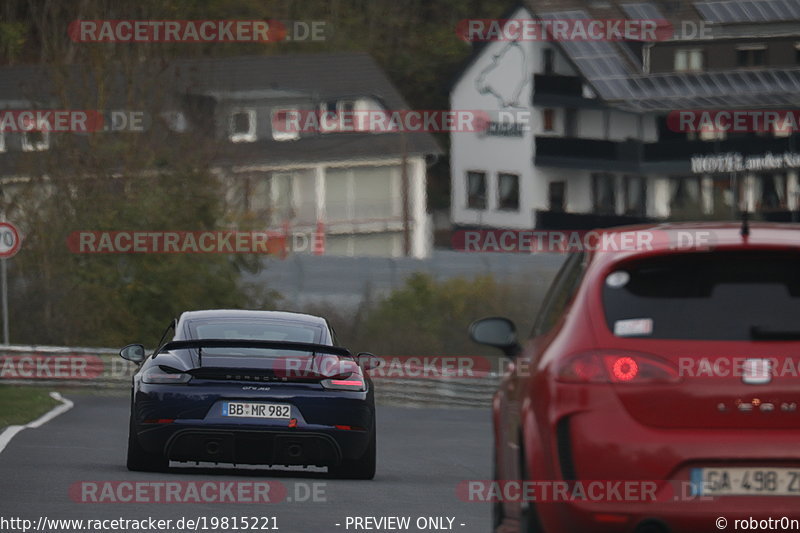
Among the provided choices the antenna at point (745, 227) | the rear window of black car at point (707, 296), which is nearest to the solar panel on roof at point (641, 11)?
the antenna at point (745, 227)

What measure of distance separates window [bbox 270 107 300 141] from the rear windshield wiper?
221 ft

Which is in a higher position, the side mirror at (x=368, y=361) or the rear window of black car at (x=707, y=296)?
the rear window of black car at (x=707, y=296)

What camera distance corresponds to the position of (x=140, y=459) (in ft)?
43.9

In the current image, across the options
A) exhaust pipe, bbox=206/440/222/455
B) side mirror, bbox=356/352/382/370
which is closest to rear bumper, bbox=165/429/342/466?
exhaust pipe, bbox=206/440/222/455

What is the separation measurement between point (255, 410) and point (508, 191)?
204 feet

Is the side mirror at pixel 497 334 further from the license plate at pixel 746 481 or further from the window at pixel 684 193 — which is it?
the window at pixel 684 193

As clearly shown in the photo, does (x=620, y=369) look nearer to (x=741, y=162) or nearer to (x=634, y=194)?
(x=634, y=194)

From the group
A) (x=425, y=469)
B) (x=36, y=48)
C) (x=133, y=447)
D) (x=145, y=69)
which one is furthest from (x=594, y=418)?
(x=36, y=48)

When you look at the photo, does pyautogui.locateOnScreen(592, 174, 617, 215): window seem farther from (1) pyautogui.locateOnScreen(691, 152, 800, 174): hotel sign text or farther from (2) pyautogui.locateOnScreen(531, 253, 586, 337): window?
(2) pyautogui.locateOnScreen(531, 253, 586, 337): window

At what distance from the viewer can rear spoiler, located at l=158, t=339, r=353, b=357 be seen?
13.2m

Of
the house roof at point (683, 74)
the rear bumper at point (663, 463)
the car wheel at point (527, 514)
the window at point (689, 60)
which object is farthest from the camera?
the window at point (689, 60)

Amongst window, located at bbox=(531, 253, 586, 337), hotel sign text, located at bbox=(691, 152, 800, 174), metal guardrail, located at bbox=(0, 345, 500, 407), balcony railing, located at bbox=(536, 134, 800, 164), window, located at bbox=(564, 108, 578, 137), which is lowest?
metal guardrail, located at bbox=(0, 345, 500, 407)

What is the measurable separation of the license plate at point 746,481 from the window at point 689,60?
2578 inches

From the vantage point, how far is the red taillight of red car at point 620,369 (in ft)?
24.1
